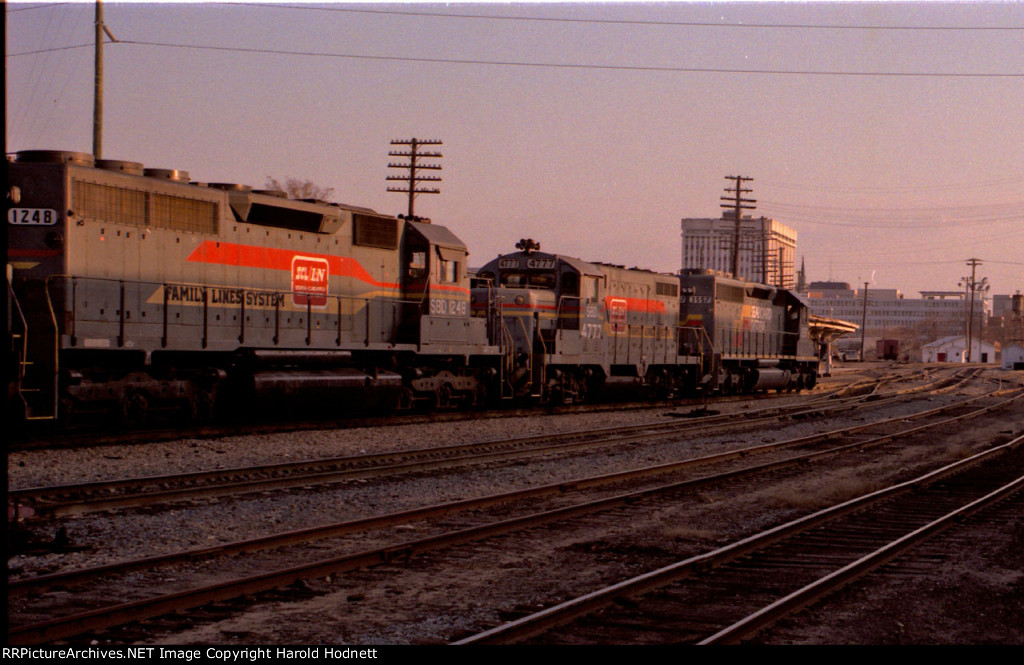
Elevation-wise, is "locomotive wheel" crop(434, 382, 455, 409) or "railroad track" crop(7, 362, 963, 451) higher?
"locomotive wheel" crop(434, 382, 455, 409)

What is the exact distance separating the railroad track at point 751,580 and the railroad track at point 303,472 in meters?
4.93

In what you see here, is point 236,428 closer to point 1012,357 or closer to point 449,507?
point 449,507

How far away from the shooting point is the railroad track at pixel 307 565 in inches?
213

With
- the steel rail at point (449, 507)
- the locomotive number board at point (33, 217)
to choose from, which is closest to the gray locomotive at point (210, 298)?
the locomotive number board at point (33, 217)

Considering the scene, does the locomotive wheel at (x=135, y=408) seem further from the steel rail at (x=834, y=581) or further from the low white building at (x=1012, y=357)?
the low white building at (x=1012, y=357)

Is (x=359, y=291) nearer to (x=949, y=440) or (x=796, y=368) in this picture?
(x=949, y=440)

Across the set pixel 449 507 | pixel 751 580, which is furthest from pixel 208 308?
pixel 751 580

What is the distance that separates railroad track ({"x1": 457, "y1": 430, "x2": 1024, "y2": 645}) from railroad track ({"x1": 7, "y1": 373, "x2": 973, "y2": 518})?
493cm

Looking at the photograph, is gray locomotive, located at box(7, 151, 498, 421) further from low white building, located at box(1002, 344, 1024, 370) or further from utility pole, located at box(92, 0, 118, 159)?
low white building, located at box(1002, 344, 1024, 370)

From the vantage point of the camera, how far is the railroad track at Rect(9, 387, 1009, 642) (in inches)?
213

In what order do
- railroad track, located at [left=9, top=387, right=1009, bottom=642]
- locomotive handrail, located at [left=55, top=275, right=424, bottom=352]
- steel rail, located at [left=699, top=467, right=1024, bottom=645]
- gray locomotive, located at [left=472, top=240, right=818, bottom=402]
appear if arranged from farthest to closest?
gray locomotive, located at [left=472, top=240, right=818, bottom=402] → locomotive handrail, located at [left=55, top=275, right=424, bottom=352] → steel rail, located at [left=699, top=467, right=1024, bottom=645] → railroad track, located at [left=9, top=387, right=1009, bottom=642]

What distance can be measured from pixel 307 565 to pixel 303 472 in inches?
206

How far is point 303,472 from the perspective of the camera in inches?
465

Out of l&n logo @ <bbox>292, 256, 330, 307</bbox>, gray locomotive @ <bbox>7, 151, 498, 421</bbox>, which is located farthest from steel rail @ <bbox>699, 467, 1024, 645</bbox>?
l&n logo @ <bbox>292, 256, 330, 307</bbox>
